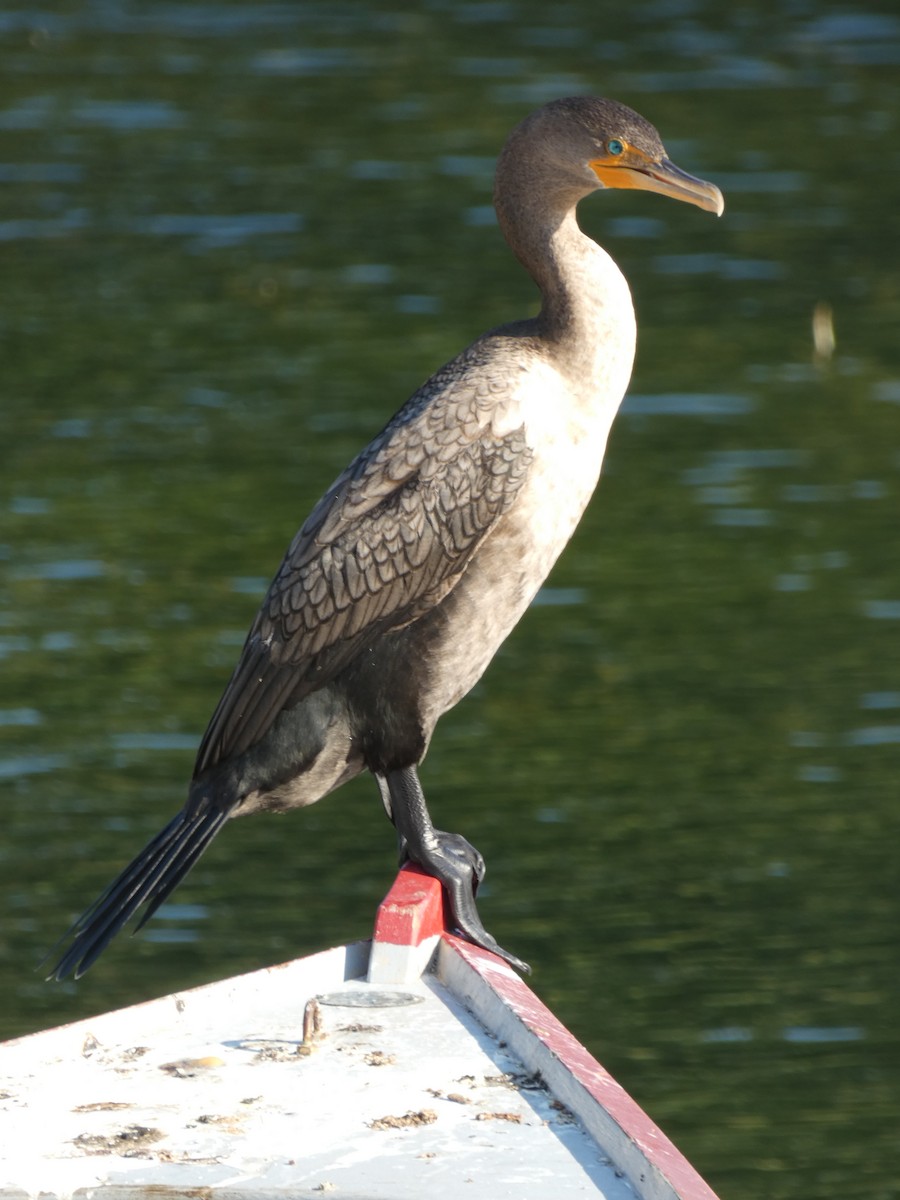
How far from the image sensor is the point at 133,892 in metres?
5.12

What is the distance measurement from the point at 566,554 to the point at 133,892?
7.05 metres

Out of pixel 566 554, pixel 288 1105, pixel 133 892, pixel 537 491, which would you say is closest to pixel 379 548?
pixel 537 491

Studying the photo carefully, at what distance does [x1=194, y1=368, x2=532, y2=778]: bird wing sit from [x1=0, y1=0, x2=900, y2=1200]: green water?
8.20 ft

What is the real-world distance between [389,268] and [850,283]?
115 inches

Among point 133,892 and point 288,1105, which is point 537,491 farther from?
point 288,1105

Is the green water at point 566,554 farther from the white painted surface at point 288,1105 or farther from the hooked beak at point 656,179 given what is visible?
the hooked beak at point 656,179

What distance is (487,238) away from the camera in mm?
16984

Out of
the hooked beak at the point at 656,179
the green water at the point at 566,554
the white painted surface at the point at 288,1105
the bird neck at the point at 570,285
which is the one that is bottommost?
the green water at the point at 566,554

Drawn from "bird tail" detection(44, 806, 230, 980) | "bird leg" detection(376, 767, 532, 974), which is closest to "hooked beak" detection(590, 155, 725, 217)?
"bird leg" detection(376, 767, 532, 974)

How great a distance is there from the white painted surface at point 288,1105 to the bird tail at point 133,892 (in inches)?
14.6

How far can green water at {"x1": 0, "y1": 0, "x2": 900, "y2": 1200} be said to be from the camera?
8.25 m

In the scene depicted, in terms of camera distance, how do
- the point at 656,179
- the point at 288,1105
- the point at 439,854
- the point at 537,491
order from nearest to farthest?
the point at 288,1105, the point at 537,491, the point at 439,854, the point at 656,179

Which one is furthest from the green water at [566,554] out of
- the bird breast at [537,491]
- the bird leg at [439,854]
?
the bird breast at [537,491]

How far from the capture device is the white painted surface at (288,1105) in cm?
404
